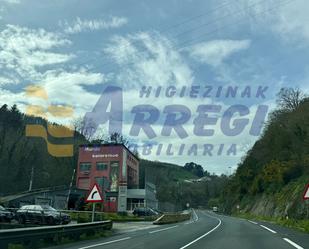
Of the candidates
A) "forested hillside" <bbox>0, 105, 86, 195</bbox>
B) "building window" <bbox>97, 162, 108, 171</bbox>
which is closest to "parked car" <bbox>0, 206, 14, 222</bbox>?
"forested hillside" <bbox>0, 105, 86, 195</bbox>

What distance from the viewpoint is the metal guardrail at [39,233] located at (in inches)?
514

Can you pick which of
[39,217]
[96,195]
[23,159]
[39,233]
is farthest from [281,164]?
[23,159]

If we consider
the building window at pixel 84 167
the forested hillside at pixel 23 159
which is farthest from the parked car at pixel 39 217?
the building window at pixel 84 167

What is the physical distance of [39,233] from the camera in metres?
15.4

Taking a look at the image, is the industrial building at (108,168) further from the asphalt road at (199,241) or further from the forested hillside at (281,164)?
the asphalt road at (199,241)

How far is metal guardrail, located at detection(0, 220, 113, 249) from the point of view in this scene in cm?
1306

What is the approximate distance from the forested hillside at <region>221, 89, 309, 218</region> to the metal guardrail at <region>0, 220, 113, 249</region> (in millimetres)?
28278

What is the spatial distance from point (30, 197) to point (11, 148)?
1160 inches

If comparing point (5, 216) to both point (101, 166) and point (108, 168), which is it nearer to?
point (108, 168)

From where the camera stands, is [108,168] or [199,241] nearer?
[199,241]

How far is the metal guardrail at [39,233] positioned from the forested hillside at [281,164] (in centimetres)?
Answer: 2828

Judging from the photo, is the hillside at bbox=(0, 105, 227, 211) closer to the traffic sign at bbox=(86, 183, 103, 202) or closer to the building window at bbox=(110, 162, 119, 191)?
the building window at bbox=(110, 162, 119, 191)

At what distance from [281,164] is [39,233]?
56.4 meters

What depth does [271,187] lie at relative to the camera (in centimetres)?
7069
